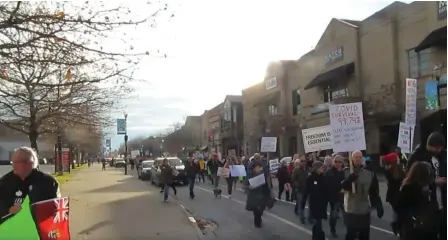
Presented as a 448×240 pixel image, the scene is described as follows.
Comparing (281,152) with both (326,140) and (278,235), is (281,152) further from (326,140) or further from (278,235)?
(278,235)

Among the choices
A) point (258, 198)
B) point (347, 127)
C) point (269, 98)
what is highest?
point (269, 98)

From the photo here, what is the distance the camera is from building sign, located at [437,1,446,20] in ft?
75.5

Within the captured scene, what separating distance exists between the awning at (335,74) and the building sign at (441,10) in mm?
8229

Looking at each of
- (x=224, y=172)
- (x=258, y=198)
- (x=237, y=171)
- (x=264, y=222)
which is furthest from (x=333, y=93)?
(x=258, y=198)

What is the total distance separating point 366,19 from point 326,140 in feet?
58.7

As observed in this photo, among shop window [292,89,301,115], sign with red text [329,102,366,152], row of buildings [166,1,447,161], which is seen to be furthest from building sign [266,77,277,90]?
sign with red text [329,102,366,152]

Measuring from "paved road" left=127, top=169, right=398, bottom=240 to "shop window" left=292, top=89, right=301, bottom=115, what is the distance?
24.7 metres

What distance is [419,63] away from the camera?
25719 mm

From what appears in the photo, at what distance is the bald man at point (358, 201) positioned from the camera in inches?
304

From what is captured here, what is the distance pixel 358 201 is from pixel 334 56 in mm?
27191

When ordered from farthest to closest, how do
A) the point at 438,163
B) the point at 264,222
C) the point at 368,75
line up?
the point at 368,75, the point at 264,222, the point at 438,163

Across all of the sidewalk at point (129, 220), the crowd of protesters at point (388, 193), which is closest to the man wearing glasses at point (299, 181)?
the crowd of protesters at point (388, 193)

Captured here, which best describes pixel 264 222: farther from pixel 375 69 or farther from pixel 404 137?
pixel 375 69

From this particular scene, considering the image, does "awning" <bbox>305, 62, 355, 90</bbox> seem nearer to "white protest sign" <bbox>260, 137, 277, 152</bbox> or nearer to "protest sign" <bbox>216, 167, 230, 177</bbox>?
"white protest sign" <bbox>260, 137, 277, 152</bbox>
